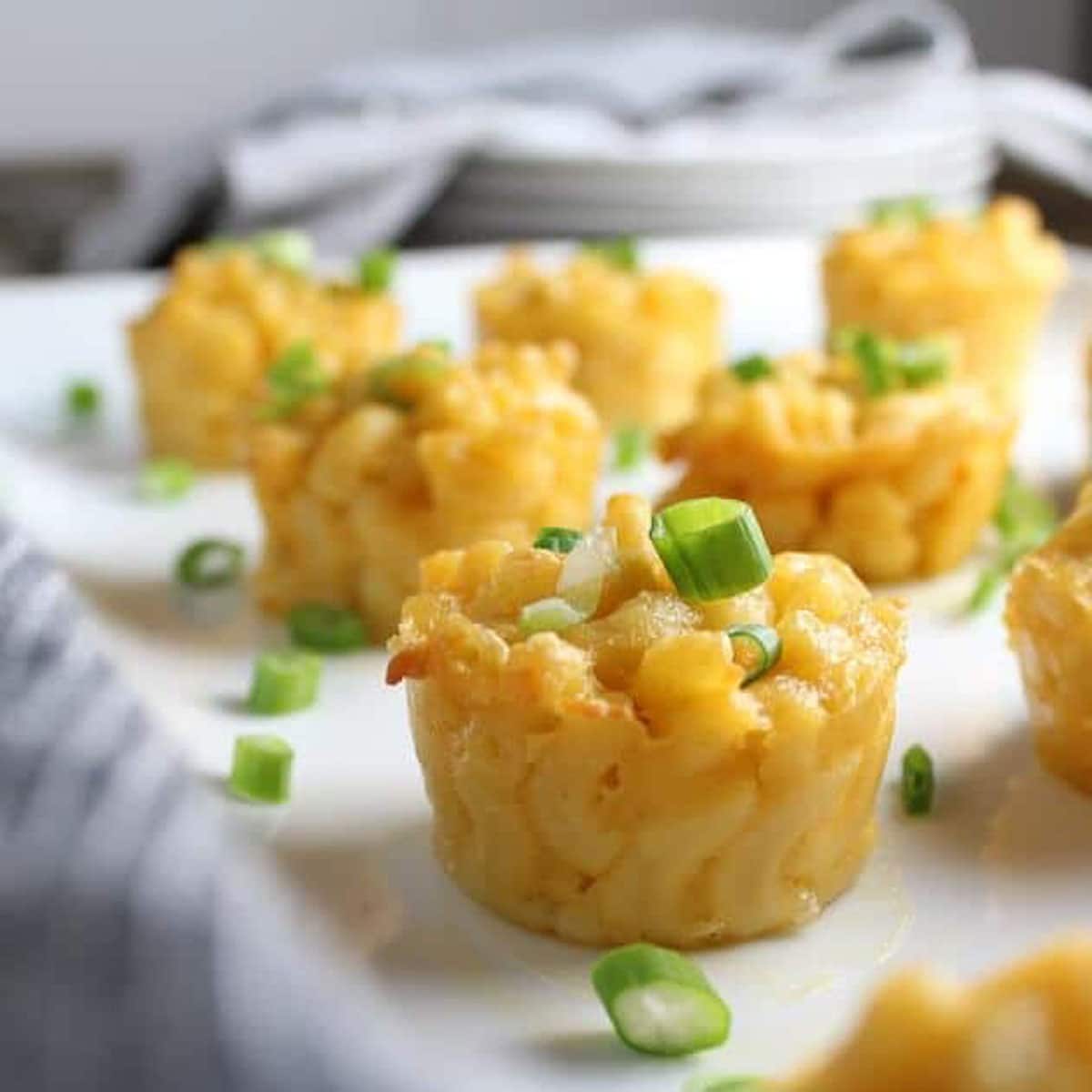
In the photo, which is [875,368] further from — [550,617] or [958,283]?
[550,617]

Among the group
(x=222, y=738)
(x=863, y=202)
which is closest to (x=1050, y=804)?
(x=222, y=738)

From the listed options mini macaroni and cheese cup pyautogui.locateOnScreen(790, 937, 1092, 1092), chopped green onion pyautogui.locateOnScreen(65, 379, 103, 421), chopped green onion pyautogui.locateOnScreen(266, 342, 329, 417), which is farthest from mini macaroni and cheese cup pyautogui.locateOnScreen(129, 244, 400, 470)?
mini macaroni and cheese cup pyautogui.locateOnScreen(790, 937, 1092, 1092)

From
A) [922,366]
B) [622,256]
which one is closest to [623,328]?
[622,256]

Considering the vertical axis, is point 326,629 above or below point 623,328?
above

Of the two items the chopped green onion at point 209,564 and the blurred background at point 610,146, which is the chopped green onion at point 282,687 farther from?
the blurred background at point 610,146

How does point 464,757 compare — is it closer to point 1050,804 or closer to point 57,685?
point 57,685

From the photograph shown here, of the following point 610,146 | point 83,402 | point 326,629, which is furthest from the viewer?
point 610,146
